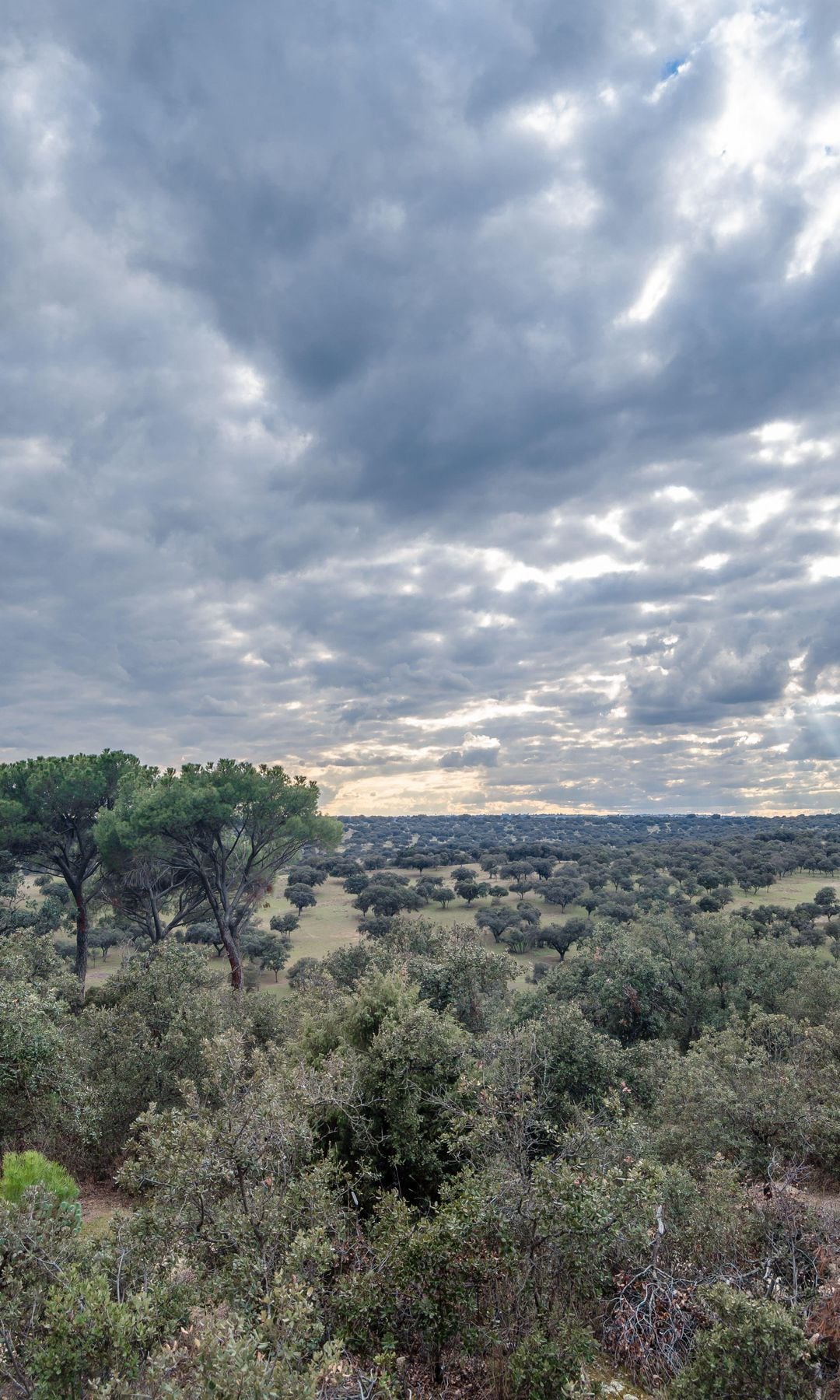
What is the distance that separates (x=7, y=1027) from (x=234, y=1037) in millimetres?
6862

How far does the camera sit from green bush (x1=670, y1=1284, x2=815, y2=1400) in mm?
7109

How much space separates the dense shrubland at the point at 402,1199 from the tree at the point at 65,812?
1048 cm

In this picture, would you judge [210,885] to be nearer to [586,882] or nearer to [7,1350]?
[7,1350]

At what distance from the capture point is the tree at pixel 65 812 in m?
34.6

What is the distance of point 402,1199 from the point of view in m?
11.9

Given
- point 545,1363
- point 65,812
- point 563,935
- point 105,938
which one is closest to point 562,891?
point 563,935

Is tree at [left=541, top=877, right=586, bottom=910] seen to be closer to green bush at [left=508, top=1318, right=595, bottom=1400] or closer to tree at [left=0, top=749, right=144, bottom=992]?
tree at [left=0, top=749, right=144, bottom=992]

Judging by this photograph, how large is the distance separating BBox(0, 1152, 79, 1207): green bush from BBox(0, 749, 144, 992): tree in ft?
80.2

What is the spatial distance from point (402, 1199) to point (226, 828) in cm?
2784

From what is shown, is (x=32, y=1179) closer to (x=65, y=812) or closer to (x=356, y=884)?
(x=65, y=812)

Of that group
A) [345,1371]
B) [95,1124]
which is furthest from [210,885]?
[345,1371]

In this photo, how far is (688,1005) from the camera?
35.8m

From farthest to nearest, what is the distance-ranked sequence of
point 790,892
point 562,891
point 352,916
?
point 562,891
point 352,916
point 790,892

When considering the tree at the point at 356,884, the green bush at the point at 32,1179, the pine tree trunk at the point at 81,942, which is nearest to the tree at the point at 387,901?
the tree at the point at 356,884
